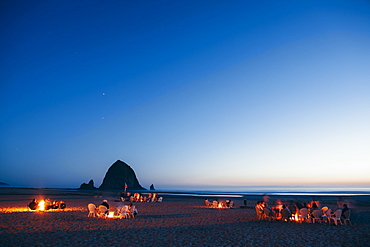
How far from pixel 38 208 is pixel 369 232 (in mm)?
18516

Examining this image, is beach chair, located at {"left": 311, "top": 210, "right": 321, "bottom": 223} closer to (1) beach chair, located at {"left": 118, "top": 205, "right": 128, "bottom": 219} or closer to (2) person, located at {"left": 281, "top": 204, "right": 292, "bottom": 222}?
(2) person, located at {"left": 281, "top": 204, "right": 292, "bottom": 222}

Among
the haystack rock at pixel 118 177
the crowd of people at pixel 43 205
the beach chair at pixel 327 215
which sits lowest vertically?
the beach chair at pixel 327 215

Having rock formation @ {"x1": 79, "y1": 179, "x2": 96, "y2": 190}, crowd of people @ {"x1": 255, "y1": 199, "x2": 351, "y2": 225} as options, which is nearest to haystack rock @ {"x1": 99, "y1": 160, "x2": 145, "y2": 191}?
rock formation @ {"x1": 79, "y1": 179, "x2": 96, "y2": 190}

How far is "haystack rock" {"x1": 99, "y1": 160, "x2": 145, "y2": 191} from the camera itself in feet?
474

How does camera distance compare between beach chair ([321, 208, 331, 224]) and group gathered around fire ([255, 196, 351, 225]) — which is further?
beach chair ([321, 208, 331, 224])

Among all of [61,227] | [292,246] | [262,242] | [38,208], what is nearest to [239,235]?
[262,242]

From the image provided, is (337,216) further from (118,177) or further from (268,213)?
(118,177)

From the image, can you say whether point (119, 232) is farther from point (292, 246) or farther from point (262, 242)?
point (292, 246)

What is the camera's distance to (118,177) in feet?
485

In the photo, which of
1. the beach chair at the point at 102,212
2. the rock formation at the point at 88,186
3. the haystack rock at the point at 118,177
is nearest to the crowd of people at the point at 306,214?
the beach chair at the point at 102,212

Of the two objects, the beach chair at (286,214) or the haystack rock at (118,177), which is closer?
the beach chair at (286,214)

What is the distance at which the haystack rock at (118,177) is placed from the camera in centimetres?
14450

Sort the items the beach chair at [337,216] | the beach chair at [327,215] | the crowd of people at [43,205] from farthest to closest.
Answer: the crowd of people at [43,205] < the beach chair at [327,215] < the beach chair at [337,216]

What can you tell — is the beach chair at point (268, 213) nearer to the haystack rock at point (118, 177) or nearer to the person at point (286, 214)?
the person at point (286, 214)
